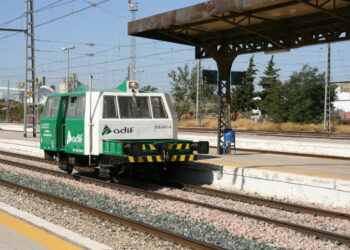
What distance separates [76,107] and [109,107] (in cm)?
106

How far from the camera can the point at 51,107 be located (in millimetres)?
12617

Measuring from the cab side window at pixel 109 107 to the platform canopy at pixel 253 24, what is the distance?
3613mm

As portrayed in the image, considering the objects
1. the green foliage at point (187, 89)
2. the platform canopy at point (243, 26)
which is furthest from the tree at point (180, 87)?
the platform canopy at point (243, 26)

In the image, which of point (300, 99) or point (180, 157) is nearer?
point (180, 157)

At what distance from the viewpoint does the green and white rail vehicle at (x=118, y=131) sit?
1021 centimetres

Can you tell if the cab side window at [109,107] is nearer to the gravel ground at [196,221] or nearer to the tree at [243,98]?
the gravel ground at [196,221]

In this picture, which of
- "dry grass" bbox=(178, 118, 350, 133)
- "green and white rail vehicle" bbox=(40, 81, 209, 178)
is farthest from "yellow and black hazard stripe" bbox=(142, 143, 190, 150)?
"dry grass" bbox=(178, 118, 350, 133)

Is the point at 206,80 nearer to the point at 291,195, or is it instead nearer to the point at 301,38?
the point at 301,38

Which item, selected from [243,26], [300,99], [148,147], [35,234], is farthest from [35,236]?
[300,99]

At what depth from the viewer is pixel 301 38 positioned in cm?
1296

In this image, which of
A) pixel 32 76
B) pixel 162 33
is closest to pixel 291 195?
pixel 162 33

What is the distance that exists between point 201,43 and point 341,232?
10021 mm

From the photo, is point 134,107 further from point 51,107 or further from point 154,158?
point 51,107

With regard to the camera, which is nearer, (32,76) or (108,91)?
(108,91)
